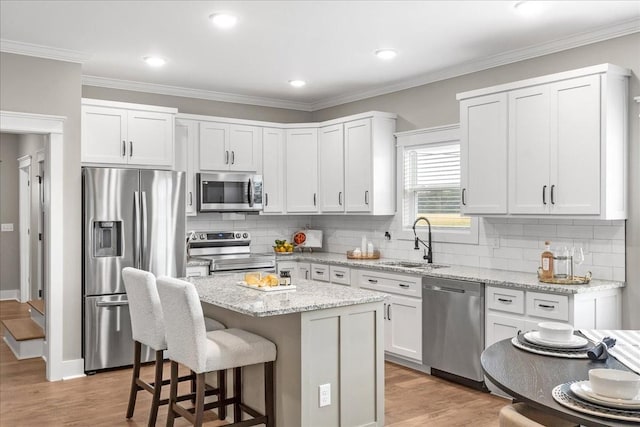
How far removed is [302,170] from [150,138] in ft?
5.96

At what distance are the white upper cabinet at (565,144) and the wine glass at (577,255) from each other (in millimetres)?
290

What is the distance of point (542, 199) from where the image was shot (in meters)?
4.24

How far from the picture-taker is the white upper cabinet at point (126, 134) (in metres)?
5.17

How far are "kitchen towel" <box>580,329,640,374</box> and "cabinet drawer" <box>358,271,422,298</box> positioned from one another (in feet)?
8.05

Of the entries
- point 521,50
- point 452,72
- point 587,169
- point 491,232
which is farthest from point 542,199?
point 452,72

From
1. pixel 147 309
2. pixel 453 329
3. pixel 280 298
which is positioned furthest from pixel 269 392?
pixel 453 329

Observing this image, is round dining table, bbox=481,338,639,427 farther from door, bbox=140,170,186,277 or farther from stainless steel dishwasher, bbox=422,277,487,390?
door, bbox=140,170,186,277

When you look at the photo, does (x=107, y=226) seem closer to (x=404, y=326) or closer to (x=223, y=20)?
(x=223, y=20)

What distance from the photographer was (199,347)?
298 centimetres

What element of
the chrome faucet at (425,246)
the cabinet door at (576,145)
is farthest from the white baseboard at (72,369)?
the cabinet door at (576,145)

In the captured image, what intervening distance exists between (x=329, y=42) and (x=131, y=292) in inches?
95.4

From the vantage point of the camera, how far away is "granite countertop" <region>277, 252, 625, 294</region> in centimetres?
388

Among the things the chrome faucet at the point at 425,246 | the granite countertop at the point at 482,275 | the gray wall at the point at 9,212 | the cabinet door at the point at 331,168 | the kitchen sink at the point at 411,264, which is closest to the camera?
the granite countertop at the point at 482,275

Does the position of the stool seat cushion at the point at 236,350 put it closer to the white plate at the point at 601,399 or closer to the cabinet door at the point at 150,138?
the white plate at the point at 601,399
